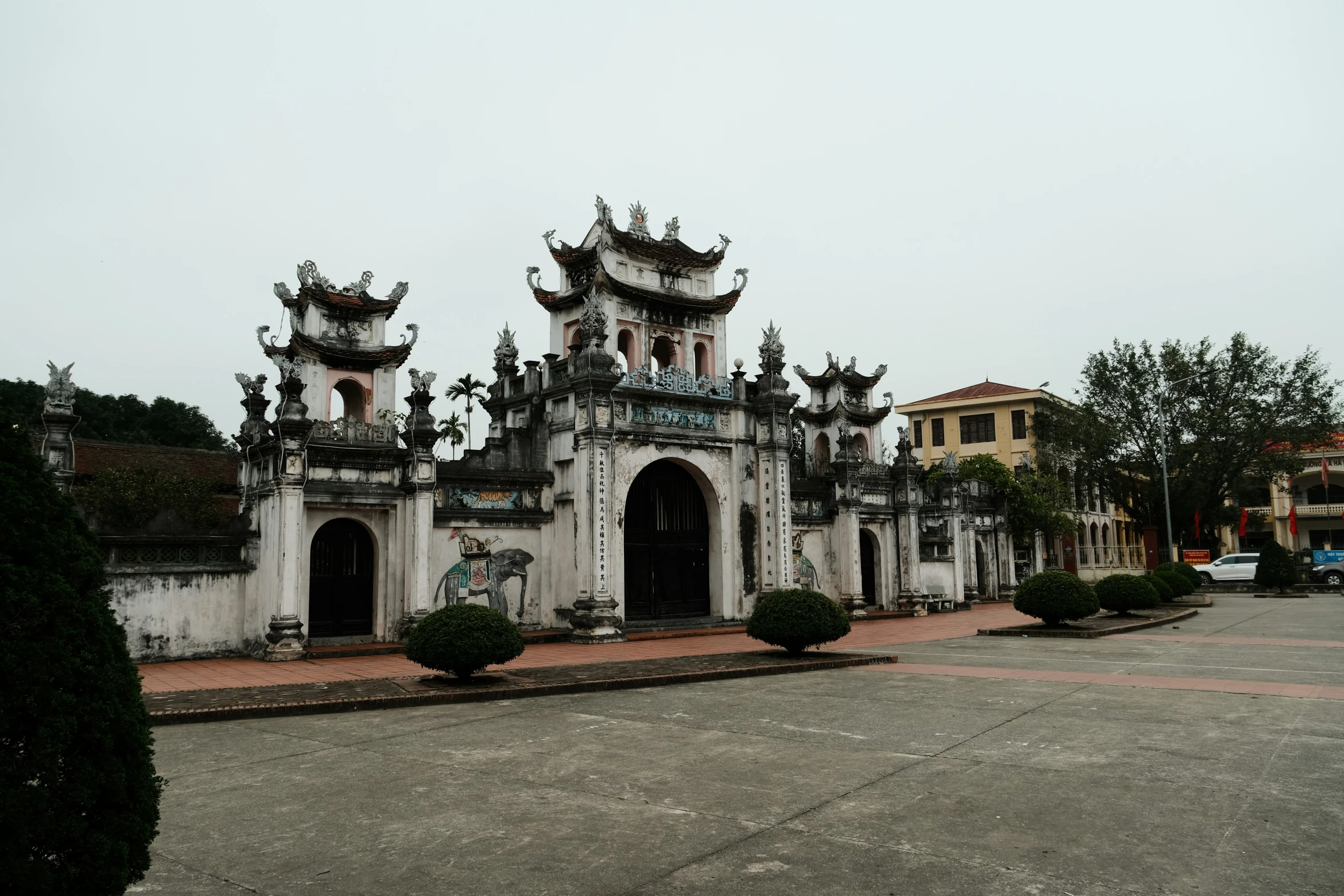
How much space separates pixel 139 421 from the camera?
4962 centimetres

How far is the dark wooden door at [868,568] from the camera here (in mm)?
31234

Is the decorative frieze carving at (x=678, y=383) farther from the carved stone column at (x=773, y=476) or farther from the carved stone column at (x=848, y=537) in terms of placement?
the carved stone column at (x=848, y=537)

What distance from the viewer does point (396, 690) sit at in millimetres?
12102

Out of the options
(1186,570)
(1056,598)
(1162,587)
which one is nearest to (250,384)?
(1056,598)

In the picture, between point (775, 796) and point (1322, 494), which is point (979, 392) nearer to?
point (1322, 494)

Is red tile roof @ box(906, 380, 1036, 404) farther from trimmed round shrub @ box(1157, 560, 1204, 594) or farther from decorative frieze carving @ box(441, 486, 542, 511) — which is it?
decorative frieze carving @ box(441, 486, 542, 511)

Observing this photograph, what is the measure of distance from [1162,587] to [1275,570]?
13.8 metres

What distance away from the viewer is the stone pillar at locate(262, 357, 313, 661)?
1722cm

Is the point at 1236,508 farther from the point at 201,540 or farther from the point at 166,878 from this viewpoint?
the point at 166,878

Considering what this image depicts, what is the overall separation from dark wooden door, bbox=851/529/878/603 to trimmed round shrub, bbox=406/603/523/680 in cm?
2009

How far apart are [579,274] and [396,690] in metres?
16.4

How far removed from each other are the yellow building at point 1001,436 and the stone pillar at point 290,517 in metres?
43.8

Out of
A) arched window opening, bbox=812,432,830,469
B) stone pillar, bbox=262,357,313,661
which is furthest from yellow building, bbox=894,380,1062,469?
stone pillar, bbox=262,357,313,661

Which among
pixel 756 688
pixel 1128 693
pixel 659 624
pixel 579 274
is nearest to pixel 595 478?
pixel 659 624
